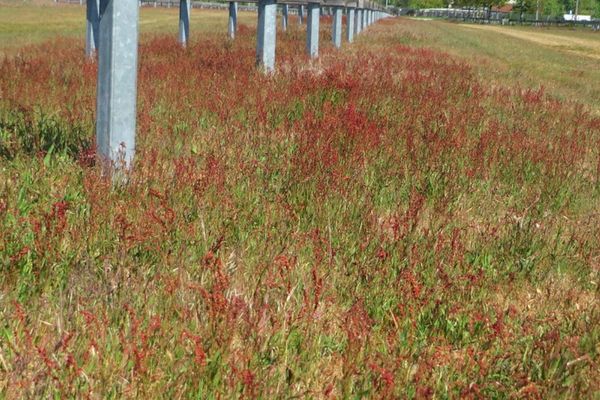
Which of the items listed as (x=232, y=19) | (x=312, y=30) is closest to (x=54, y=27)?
(x=232, y=19)

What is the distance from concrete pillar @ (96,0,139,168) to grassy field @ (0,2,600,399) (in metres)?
0.18

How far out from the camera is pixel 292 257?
12.0 ft

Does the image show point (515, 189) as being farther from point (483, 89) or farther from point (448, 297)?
point (483, 89)

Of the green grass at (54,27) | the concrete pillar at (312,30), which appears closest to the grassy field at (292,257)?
the concrete pillar at (312,30)

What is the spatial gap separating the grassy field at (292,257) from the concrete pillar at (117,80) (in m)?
0.18

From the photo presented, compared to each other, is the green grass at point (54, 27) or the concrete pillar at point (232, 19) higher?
the concrete pillar at point (232, 19)

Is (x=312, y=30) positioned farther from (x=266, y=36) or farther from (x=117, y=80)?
(x=117, y=80)

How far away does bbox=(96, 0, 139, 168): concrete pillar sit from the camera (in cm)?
466

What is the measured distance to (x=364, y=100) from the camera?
822 cm

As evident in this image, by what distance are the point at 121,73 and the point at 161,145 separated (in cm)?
120

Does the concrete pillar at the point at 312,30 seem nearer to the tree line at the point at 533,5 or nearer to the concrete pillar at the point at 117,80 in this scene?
the concrete pillar at the point at 117,80

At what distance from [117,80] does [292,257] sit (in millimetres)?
1882

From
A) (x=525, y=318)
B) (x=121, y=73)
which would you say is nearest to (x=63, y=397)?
(x=525, y=318)

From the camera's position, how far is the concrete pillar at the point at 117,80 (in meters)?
4.66
